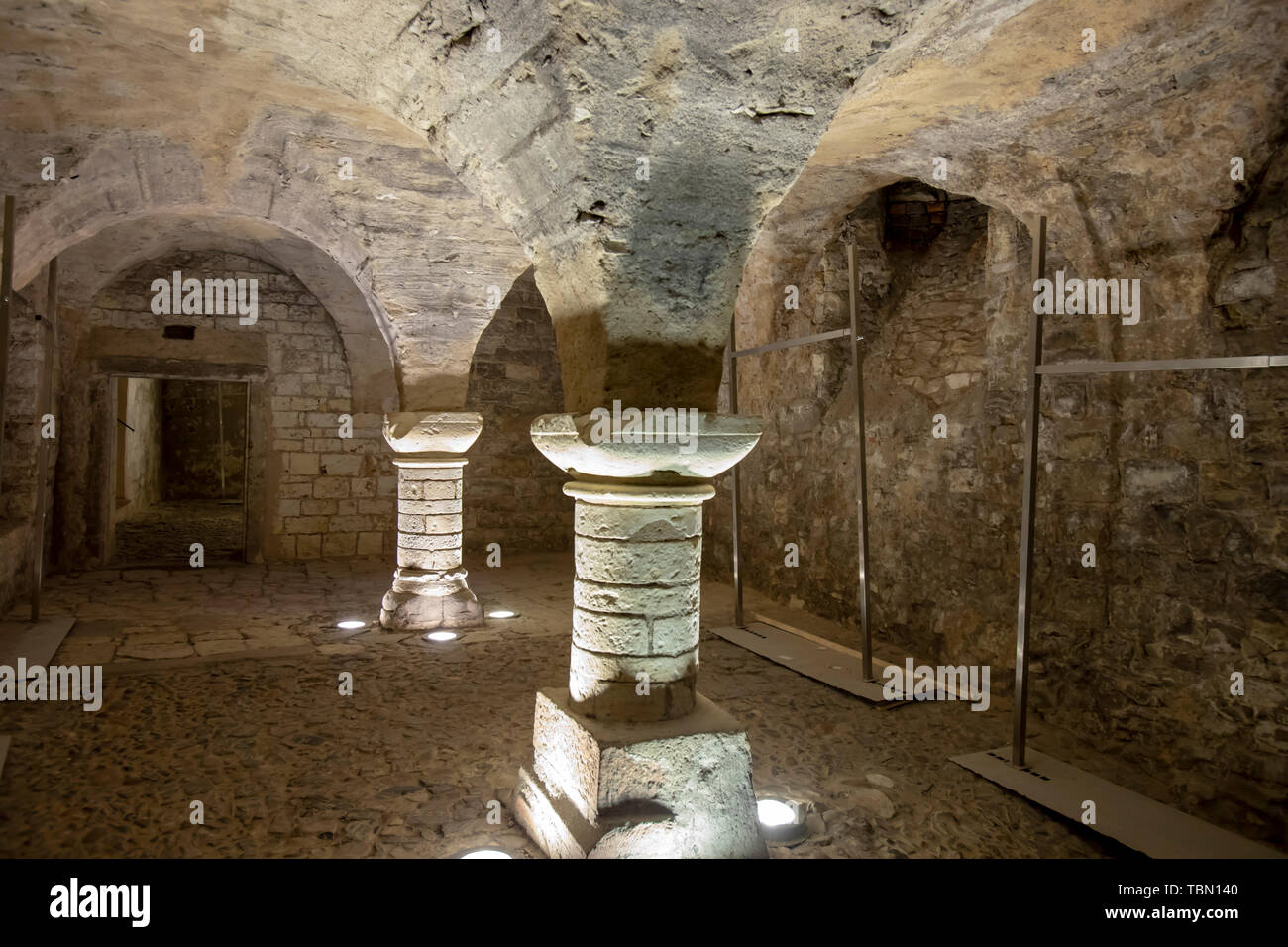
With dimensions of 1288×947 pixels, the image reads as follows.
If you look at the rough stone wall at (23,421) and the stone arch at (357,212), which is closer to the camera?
the stone arch at (357,212)

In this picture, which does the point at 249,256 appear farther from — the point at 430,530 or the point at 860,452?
the point at 860,452

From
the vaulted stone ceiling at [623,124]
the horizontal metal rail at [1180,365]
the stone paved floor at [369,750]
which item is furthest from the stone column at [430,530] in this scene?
the horizontal metal rail at [1180,365]

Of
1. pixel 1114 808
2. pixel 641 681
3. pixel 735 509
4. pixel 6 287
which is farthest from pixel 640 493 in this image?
pixel 6 287

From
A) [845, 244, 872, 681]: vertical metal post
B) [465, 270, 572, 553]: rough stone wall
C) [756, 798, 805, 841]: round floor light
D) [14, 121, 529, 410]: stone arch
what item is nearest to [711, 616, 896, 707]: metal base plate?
[845, 244, 872, 681]: vertical metal post

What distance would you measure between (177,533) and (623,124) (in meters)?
9.66

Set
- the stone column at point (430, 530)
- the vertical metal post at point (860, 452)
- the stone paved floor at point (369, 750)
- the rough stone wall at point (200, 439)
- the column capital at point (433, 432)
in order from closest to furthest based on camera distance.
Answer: the stone paved floor at point (369, 750), the vertical metal post at point (860, 452), the column capital at point (433, 432), the stone column at point (430, 530), the rough stone wall at point (200, 439)

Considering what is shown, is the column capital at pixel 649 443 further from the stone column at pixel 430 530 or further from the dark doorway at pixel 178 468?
the dark doorway at pixel 178 468

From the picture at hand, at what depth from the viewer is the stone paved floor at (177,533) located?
8344mm

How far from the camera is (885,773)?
3.36 meters

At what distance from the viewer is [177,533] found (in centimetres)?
988

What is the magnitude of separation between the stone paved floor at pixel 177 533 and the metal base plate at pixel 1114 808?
7704mm

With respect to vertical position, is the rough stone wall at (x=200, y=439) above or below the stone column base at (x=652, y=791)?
above

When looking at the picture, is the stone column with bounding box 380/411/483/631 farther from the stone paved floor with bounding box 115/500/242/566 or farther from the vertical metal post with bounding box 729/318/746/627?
the stone paved floor with bounding box 115/500/242/566
